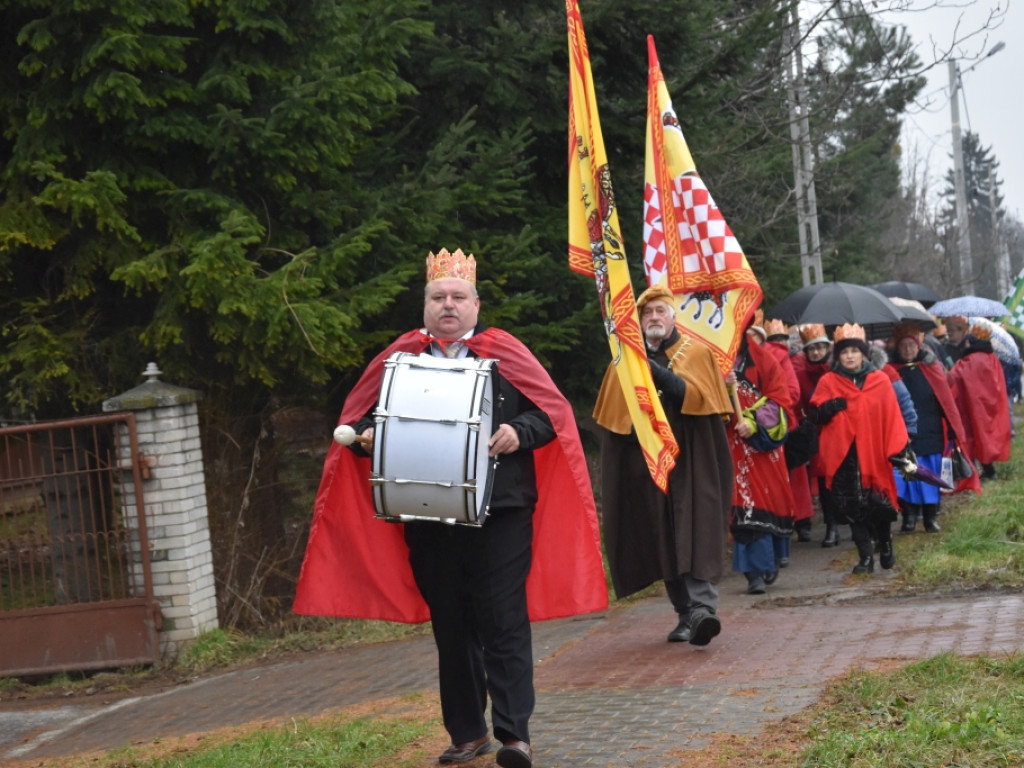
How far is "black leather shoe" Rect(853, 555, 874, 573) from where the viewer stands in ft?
34.3

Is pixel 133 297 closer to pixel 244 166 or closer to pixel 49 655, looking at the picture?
Result: pixel 244 166

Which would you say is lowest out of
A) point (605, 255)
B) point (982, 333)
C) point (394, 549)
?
point (394, 549)

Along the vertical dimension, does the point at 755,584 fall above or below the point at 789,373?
below

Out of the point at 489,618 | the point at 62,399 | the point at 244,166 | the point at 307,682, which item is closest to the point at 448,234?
the point at 244,166

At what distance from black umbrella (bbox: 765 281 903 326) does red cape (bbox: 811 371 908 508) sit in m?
3.43

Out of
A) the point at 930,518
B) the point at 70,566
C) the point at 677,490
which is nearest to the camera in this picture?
the point at 677,490

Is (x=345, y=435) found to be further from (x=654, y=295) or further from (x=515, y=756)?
(x=654, y=295)

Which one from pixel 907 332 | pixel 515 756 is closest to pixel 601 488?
pixel 515 756

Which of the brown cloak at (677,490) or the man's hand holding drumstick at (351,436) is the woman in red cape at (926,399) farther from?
the man's hand holding drumstick at (351,436)

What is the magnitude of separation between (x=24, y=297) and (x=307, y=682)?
3.60 m

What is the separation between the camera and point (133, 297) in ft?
A: 34.2

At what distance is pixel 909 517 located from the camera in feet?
42.1

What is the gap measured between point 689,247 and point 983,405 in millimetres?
7530

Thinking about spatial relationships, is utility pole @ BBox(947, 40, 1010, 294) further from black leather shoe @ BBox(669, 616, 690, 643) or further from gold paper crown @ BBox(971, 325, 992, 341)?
black leather shoe @ BBox(669, 616, 690, 643)
